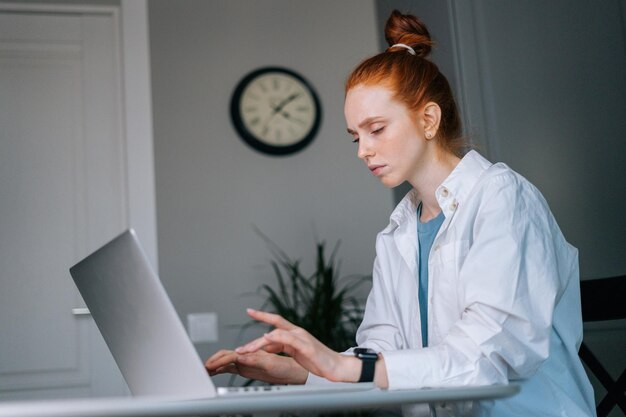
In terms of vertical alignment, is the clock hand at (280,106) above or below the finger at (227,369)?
above

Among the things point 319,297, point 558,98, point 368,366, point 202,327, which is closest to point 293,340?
point 368,366

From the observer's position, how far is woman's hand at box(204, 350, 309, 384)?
4.44ft

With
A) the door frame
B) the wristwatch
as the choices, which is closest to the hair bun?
the wristwatch

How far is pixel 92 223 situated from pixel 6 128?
0.59m

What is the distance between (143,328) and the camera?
104cm

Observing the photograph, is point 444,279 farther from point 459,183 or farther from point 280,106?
point 280,106

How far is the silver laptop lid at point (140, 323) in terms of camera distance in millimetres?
950

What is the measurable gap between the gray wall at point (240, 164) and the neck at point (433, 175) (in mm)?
2165

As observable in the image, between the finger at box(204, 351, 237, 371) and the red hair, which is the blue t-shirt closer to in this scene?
the red hair

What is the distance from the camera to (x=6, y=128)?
356cm

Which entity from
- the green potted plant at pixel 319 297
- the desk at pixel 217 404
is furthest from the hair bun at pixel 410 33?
the green potted plant at pixel 319 297

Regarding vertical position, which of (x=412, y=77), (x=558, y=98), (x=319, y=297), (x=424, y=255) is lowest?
(x=319, y=297)

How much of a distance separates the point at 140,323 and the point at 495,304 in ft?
1.82

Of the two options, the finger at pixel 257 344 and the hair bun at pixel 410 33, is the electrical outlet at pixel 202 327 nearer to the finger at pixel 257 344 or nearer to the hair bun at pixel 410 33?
the hair bun at pixel 410 33
